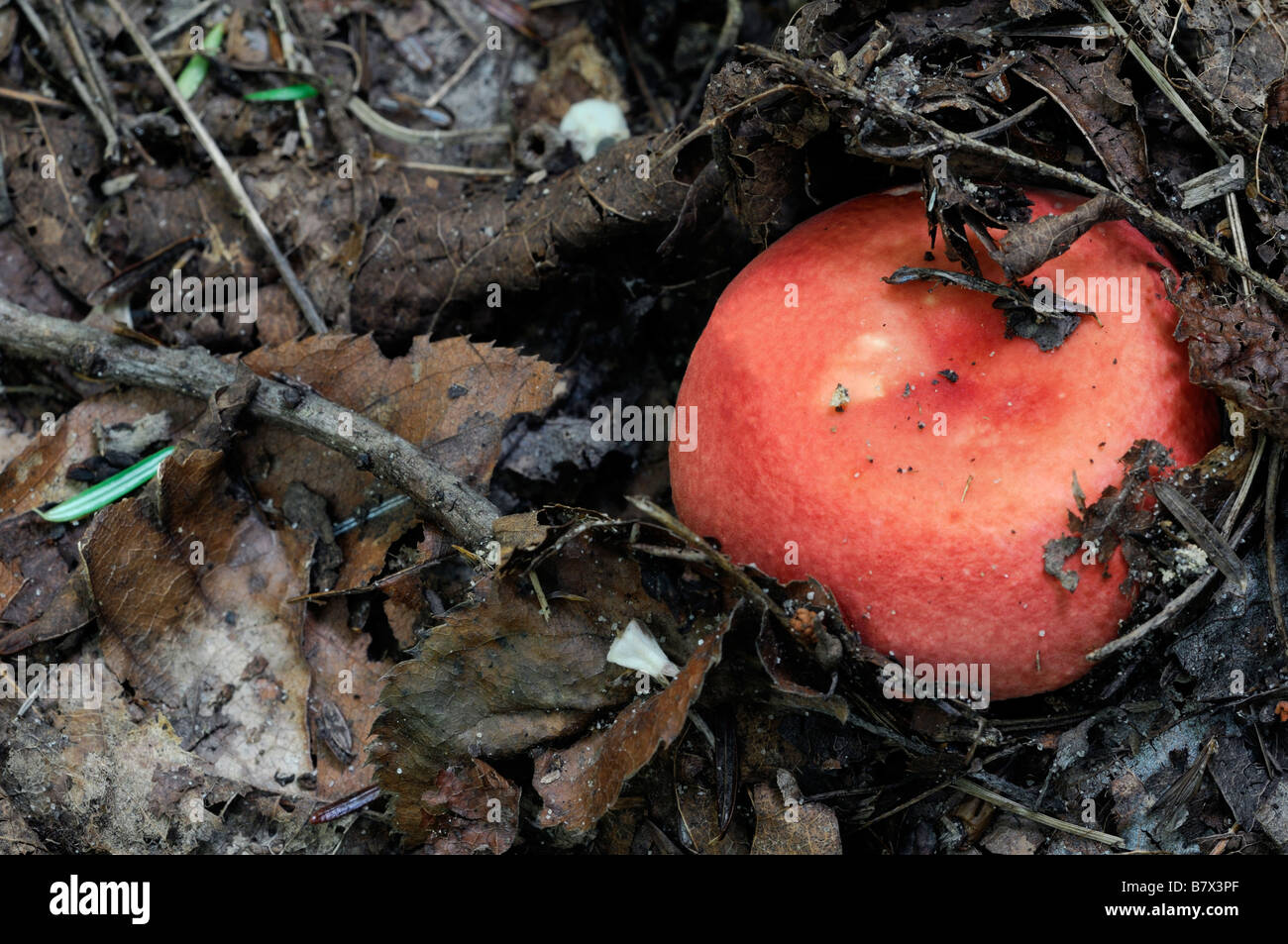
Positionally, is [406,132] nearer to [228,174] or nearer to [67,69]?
[228,174]

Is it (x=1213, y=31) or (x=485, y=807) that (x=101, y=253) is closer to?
(x=485, y=807)

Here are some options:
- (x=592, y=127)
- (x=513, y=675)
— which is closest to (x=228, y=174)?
(x=592, y=127)

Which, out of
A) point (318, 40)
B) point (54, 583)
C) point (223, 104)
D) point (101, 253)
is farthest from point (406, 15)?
point (54, 583)

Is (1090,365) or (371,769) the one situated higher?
(1090,365)

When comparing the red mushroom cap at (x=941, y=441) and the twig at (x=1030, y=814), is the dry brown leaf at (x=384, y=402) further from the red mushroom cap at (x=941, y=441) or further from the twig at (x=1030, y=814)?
the twig at (x=1030, y=814)

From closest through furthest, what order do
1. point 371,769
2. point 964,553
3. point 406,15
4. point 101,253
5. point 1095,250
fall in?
1. point 964,553
2. point 1095,250
3. point 371,769
4. point 101,253
5. point 406,15

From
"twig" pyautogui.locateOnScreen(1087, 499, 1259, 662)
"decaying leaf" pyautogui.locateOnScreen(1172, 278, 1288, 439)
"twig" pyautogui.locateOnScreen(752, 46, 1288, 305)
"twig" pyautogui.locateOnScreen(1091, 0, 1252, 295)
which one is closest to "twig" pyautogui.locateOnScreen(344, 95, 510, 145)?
"twig" pyautogui.locateOnScreen(752, 46, 1288, 305)

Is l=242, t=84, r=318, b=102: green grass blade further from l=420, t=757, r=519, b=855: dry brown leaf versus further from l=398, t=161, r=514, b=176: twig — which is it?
l=420, t=757, r=519, b=855: dry brown leaf
